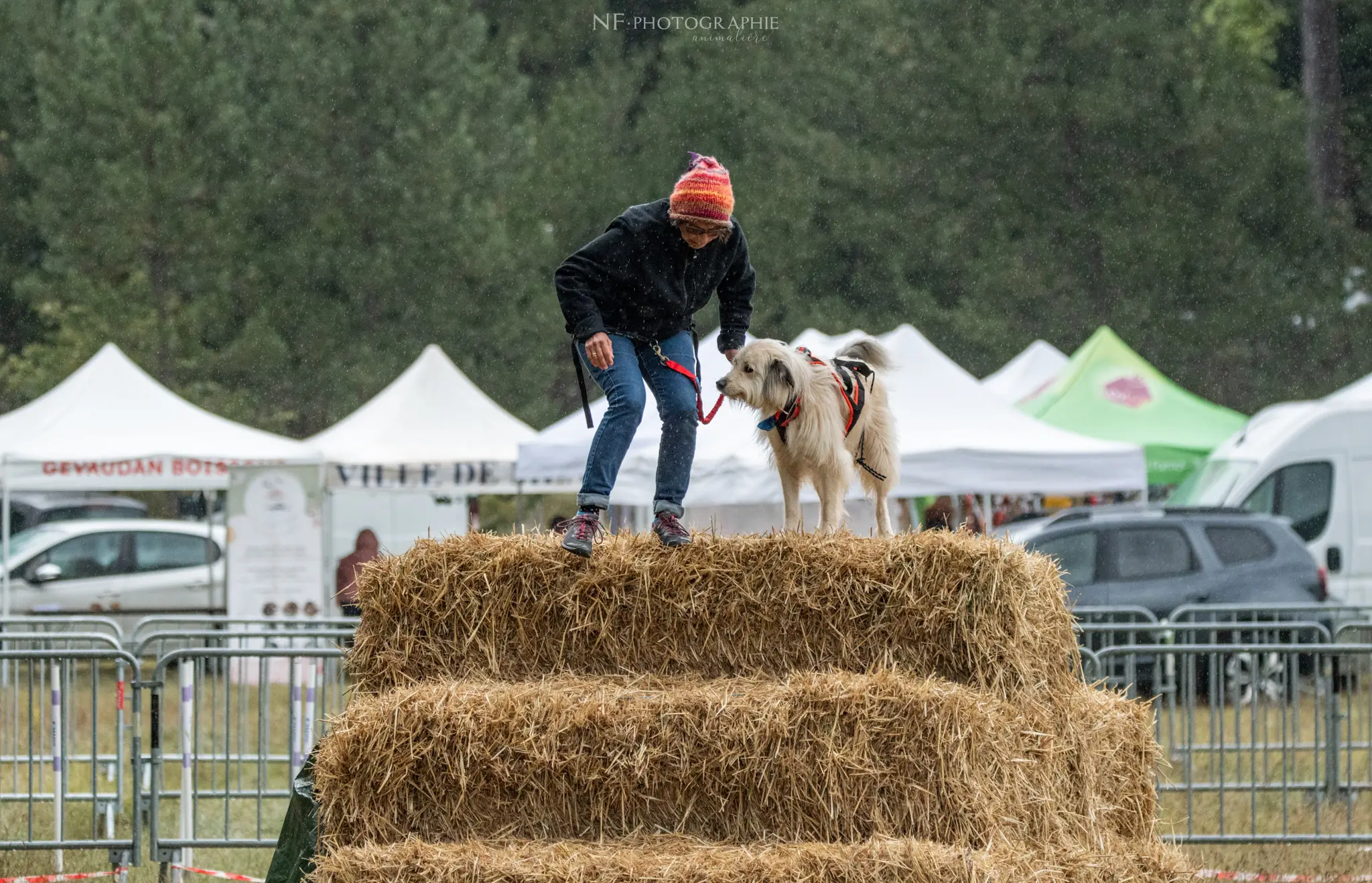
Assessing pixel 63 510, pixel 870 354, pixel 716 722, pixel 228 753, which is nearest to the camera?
pixel 716 722

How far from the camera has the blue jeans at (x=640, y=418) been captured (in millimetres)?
5660

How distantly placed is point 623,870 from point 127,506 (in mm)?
24578

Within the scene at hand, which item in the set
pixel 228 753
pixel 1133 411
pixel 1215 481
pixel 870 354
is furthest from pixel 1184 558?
pixel 228 753

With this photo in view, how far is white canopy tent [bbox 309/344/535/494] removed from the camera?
1714 cm

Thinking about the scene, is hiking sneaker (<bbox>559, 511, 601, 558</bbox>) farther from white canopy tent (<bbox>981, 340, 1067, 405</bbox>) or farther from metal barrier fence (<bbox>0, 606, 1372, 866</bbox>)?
white canopy tent (<bbox>981, 340, 1067, 405</bbox>)

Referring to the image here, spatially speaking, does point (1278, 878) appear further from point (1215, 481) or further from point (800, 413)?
point (1215, 481)

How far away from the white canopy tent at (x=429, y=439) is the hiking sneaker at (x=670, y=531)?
36.8ft

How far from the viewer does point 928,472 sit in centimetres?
1373

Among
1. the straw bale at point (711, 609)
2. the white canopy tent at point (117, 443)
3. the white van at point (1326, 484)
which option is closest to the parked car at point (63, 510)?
the white canopy tent at point (117, 443)

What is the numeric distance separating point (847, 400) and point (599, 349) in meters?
1.12

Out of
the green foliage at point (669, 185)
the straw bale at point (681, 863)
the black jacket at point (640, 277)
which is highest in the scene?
the green foliage at point (669, 185)

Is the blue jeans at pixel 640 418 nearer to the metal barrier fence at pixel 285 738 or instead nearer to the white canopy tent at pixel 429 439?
the metal barrier fence at pixel 285 738

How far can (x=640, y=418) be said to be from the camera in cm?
564

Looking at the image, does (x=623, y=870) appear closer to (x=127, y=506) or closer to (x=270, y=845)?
(x=270, y=845)
